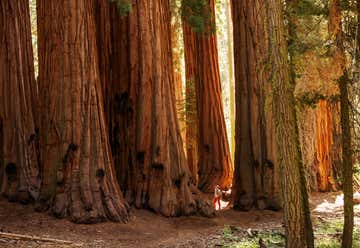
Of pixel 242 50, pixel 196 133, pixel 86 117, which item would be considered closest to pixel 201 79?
pixel 196 133

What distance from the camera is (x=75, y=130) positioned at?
37.4 ft

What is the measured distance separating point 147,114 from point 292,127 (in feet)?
17.3

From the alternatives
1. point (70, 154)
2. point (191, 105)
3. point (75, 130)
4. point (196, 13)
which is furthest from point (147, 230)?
point (191, 105)

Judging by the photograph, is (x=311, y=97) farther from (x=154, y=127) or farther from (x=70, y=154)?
(x=70, y=154)

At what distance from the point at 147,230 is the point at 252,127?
418 cm

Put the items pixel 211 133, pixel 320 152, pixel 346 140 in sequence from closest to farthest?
pixel 346 140, pixel 211 133, pixel 320 152

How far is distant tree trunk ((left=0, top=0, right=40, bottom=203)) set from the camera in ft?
40.8

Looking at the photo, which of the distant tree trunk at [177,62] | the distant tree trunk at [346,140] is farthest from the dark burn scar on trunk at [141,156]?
the distant tree trunk at [177,62]

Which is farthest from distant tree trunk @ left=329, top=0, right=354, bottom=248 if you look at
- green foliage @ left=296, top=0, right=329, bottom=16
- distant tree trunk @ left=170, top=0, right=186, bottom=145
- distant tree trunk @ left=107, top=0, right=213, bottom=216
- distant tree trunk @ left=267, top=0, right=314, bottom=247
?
distant tree trunk @ left=170, top=0, right=186, bottom=145

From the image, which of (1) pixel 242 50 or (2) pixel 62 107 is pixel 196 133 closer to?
(1) pixel 242 50

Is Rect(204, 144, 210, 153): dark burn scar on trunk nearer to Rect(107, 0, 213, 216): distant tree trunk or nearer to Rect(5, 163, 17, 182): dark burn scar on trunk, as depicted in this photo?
Rect(107, 0, 213, 216): distant tree trunk

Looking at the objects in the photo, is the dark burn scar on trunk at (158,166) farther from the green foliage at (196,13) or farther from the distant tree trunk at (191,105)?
the distant tree trunk at (191,105)

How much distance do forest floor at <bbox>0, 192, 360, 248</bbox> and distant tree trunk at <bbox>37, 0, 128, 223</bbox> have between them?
33cm

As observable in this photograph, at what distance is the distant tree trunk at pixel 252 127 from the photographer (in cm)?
1410
